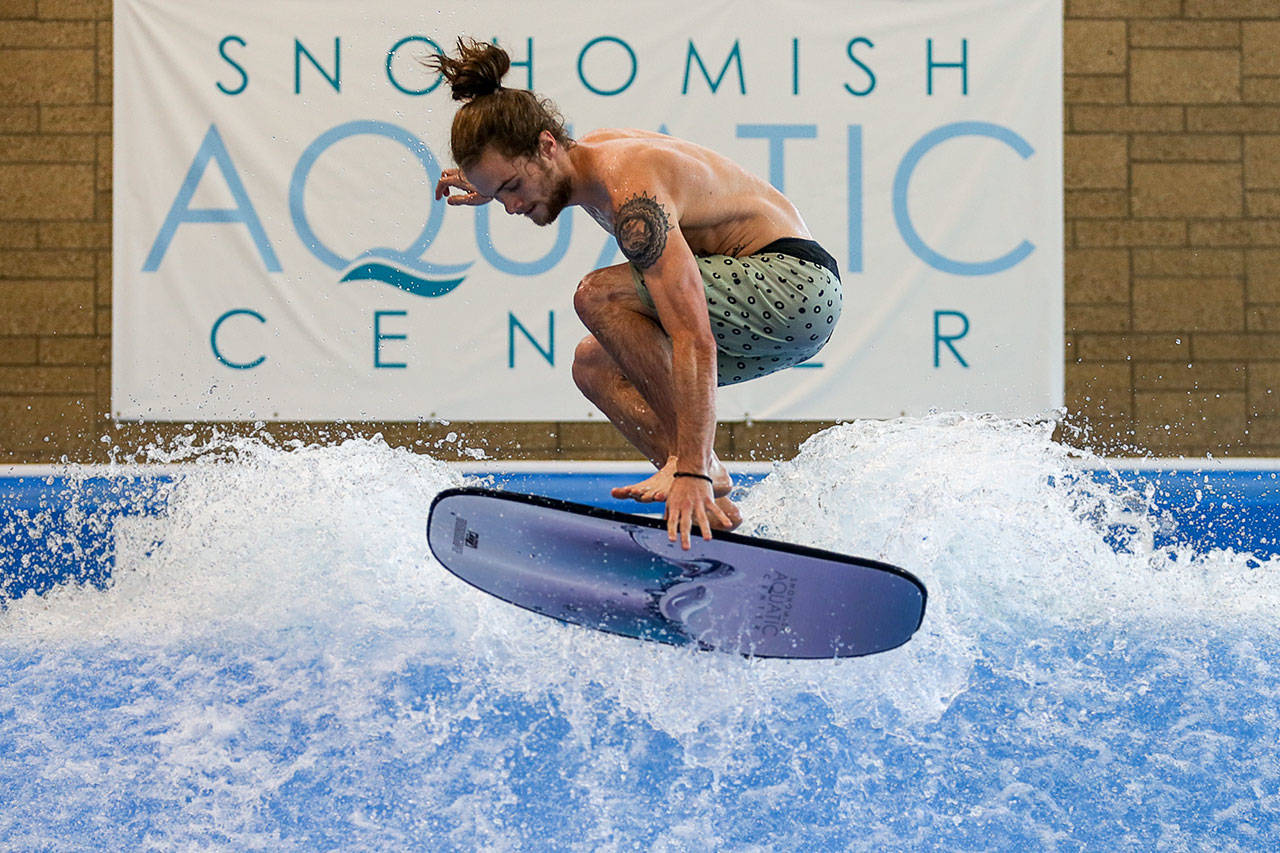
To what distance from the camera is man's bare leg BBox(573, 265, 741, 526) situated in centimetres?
215

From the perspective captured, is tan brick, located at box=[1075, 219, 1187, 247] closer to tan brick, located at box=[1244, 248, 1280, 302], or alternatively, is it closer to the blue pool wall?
tan brick, located at box=[1244, 248, 1280, 302]

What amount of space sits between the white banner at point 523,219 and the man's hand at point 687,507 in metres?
3.12

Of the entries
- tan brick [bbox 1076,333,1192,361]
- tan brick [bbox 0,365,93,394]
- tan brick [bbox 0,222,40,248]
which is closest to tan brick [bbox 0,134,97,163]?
tan brick [bbox 0,222,40,248]

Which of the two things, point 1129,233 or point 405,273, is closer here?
point 405,273

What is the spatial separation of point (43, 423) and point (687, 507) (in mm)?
4275

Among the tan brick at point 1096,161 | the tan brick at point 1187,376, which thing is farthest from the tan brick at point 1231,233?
the tan brick at point 1187,376

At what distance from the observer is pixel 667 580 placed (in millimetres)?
2148

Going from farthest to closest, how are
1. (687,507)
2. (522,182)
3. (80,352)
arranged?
(80,352) → (522,182) → (687,507)

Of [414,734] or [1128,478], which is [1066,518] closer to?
[1128,478]

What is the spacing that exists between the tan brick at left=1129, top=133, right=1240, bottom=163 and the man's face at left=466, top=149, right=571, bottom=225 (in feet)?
13.3

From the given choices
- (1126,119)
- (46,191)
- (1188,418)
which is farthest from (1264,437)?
(46,191)

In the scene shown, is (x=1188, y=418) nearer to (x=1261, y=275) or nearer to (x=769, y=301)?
(x=1261, y=275)

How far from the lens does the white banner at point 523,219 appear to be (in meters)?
5.00

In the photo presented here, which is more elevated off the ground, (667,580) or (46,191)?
(46,191)
